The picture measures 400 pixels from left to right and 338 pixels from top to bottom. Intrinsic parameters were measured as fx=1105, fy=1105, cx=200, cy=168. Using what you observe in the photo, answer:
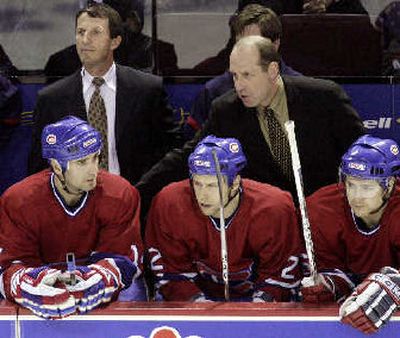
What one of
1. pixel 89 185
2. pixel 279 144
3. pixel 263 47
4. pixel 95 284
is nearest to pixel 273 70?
pixel 263 47

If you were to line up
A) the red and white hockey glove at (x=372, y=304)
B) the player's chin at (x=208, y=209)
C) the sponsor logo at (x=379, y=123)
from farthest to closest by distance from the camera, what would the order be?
the sponsor logo at (x=379, y=123), the player's chin at (x=208, y=209), the red and white hockey glove at (x=372, y=304)

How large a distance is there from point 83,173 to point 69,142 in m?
0.13

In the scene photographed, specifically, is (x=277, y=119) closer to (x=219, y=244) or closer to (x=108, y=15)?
(x=219, y=244)

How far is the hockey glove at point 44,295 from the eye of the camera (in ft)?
11.6

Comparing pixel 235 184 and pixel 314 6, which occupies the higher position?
pixel 314 6

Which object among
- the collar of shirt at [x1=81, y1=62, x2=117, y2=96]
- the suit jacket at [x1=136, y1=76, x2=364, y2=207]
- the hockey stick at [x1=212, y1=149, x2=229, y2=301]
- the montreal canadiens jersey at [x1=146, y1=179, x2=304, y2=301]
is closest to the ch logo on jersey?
the montreal canadiens jersey at [x1=146, y1=179, x2=304, y2=301]

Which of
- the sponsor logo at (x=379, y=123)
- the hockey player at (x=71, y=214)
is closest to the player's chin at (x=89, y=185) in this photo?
the hockey player at (x=71, y=214)

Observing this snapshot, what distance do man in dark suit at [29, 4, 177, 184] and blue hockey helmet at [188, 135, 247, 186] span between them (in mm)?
889

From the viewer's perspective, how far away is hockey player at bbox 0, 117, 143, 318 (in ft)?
13.5

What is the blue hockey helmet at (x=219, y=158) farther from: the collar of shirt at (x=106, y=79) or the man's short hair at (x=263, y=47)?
the collar of shirt at (x=106, y=79)

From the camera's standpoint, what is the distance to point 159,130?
16.8 feet

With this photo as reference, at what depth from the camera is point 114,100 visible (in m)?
5.09

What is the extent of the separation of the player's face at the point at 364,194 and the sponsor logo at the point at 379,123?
1519mm

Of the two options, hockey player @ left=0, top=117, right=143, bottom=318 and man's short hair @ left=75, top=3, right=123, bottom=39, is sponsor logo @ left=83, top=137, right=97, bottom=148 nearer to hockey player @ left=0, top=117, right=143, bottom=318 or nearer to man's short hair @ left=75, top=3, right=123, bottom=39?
hockey player @ left=0, top=117, right=143, bottom=318
